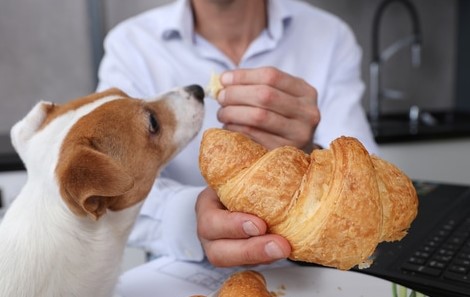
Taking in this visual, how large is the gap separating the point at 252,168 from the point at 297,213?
77 millimetres

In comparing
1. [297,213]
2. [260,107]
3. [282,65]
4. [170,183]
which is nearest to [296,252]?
[297,213]

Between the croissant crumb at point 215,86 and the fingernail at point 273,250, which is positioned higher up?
the croissant crumb at point 215,86

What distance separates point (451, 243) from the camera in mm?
763

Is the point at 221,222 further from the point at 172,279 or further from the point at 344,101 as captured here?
the point at 344,101

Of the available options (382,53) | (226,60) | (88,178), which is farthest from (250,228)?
(382,53)

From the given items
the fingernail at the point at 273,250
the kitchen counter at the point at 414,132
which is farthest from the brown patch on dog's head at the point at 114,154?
the kitchen counter at the point at 414,132

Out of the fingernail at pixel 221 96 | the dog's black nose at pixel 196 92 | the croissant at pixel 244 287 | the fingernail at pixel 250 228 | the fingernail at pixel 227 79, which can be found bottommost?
the croissant at pixel 244 287

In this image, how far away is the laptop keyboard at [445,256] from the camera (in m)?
0.67

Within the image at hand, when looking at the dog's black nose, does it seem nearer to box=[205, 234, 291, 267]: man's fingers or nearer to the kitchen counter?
box=[205, 234, 291, 267]: man's fingers

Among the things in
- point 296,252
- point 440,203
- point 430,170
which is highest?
point 296,252

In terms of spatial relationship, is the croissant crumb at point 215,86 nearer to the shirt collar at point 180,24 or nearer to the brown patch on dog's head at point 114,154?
the brown patch on dog's head at point 114,154

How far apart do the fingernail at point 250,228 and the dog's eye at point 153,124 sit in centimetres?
34

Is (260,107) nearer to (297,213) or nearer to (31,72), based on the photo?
(297,213)

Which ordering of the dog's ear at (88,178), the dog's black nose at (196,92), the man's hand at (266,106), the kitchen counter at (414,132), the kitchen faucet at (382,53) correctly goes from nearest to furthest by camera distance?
1. the dog's ear at (88,178)
2. the man's hand at (266,106)
3. the dog's black nose at (196,92)
4. the kitchen counter at (414,132)
5. the kitchen faucet at (382,53)
